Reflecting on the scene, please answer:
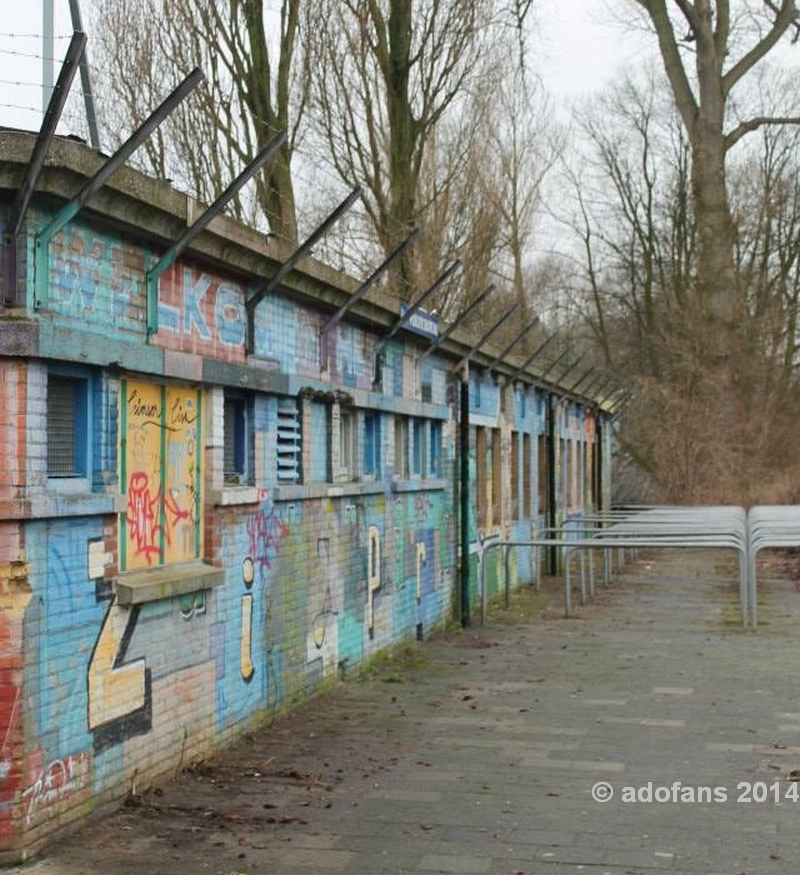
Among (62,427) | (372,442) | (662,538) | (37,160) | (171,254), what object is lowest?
(662,538)

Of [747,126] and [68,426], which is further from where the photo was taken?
[747,126]

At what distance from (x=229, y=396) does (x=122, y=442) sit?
176 cm

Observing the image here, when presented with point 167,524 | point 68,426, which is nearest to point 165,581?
point 167,524

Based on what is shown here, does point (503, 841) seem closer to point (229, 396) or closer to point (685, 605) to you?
point (229, 396)

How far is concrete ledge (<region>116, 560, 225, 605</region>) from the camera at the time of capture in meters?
6.67

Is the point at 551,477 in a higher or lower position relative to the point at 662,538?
higher

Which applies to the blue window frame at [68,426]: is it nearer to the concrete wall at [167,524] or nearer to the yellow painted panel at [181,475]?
the concrete wall at [167,524]

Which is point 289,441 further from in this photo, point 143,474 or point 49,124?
point 49,124

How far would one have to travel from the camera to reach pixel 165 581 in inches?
278

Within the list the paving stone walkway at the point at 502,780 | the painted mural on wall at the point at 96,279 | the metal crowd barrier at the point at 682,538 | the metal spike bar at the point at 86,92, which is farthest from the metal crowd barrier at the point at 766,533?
the metal spike bar at the point at 86,92

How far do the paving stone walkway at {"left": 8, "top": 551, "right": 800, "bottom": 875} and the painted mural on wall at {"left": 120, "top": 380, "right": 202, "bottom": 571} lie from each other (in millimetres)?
1290

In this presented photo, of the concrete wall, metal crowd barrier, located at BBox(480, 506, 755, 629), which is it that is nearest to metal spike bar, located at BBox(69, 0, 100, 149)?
the concrete wall

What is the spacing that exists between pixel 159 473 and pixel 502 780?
2548 mm

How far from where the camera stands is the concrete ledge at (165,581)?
263 inches
